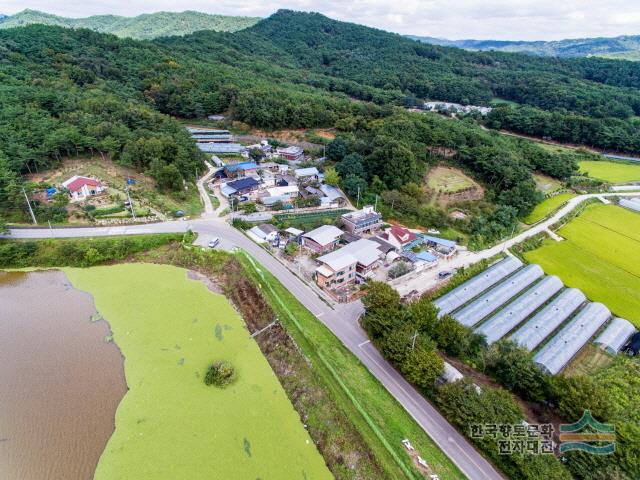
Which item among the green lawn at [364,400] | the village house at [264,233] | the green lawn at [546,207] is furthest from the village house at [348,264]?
the green lawn at [546,207]

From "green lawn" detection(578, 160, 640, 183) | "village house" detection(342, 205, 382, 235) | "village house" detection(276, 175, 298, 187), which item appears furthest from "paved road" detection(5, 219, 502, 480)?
"green lawn" detection(578, 160, 640, 183)

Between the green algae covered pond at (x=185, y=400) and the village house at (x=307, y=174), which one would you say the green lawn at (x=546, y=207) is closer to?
the village house at (x=307, y=174)

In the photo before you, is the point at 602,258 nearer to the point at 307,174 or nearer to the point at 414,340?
the point at 414,340

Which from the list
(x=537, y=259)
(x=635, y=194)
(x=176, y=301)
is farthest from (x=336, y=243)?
(x=635, y=194)

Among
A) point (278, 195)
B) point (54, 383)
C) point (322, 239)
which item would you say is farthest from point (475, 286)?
point (54, 383)

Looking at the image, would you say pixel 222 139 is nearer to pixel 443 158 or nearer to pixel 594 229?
pixel 443 158

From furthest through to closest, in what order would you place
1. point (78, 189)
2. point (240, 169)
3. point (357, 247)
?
point (240, 169) < point (78, 189) < point (357, 247)
